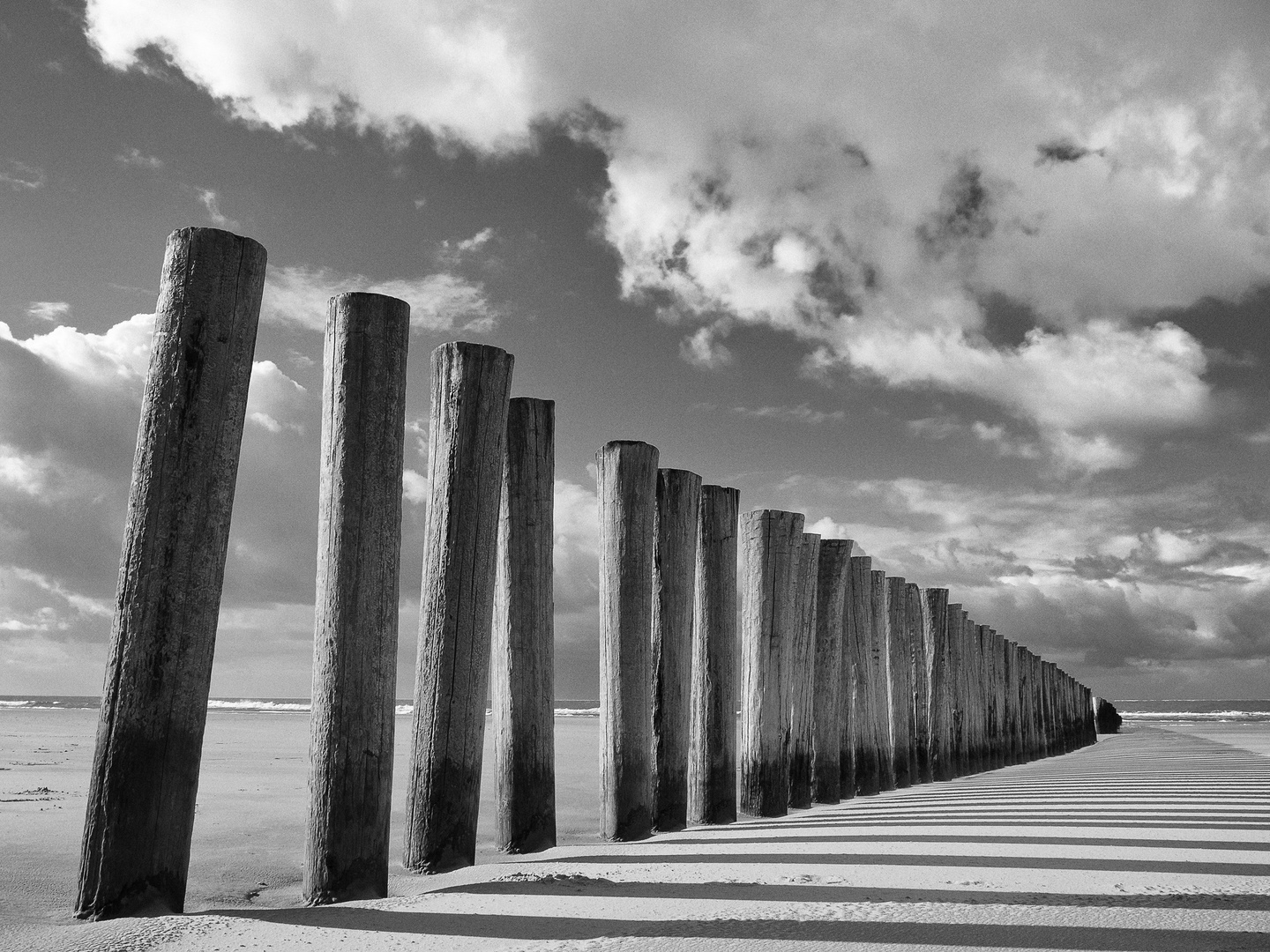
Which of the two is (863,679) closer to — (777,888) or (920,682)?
(920,682)

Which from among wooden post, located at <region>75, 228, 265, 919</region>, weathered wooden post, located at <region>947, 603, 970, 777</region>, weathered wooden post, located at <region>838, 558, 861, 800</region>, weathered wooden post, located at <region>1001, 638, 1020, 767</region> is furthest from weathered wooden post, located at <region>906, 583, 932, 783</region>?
wooden post, located at <region>75, 228, 265, 919</region>

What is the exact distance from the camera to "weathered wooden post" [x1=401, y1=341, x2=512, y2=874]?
359cm

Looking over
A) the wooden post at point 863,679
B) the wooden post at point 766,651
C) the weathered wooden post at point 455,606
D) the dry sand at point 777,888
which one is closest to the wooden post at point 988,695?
the wooden post at point 863,679

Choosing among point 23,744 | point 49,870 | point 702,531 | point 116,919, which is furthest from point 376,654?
point 23,744

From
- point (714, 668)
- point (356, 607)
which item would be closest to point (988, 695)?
point (714, 668)

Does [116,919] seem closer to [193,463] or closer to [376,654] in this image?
[376,654]

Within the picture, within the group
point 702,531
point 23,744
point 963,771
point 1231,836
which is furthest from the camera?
point 23,744

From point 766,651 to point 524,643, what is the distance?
2011 millimetres

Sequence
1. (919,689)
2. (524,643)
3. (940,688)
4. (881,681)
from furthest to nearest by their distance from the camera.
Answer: (940,688)
(919,689)
(881,681)
(524,643)

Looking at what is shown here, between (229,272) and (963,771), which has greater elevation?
(229,272)

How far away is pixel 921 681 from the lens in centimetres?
940

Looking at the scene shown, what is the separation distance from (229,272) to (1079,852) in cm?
352

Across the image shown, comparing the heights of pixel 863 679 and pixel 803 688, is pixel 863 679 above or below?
above

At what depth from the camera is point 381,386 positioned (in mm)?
3283
